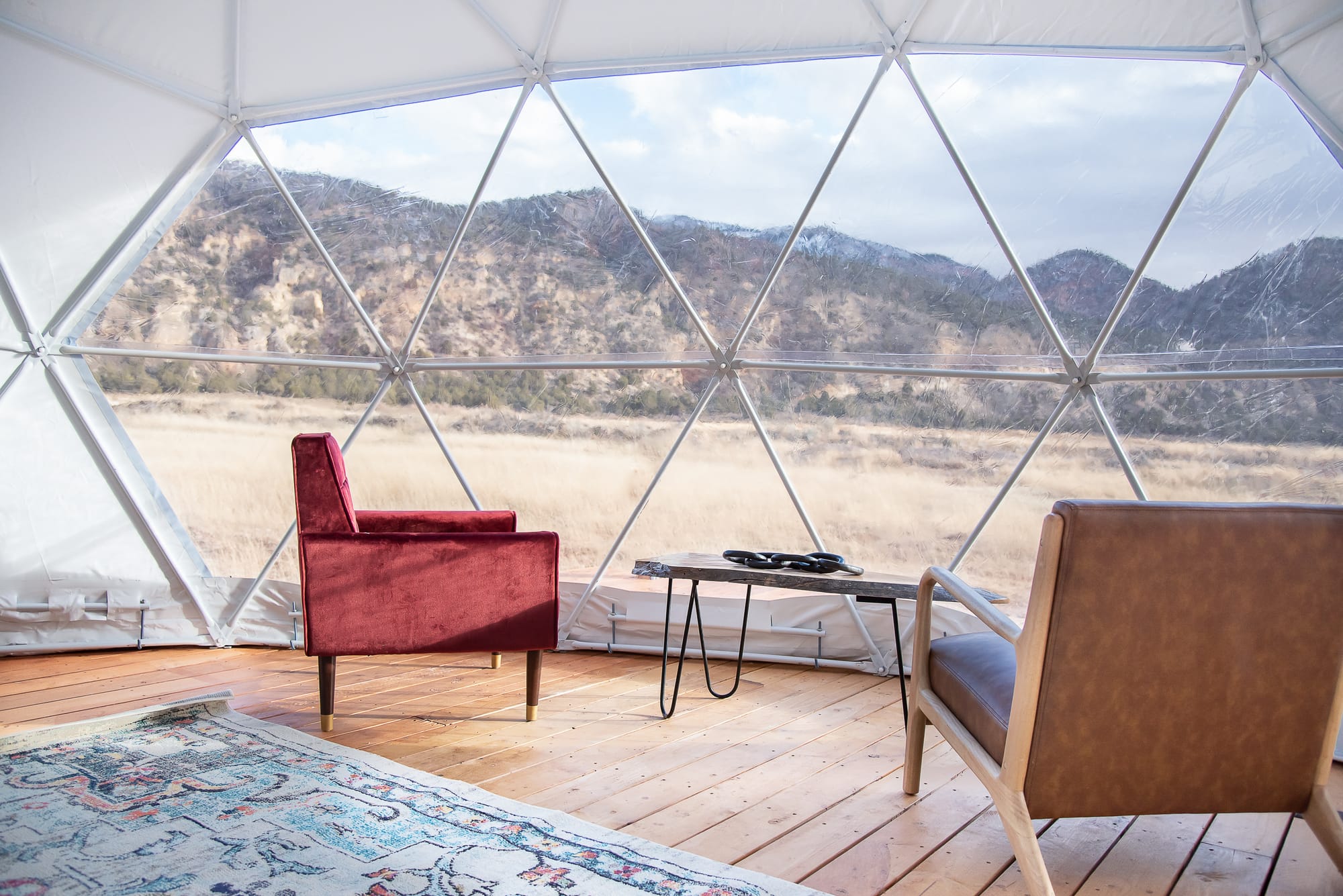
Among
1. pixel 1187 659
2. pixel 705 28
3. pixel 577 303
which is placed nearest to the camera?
pixel 1187 659

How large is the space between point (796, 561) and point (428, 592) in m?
1.72

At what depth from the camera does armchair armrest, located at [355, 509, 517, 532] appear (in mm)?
5398

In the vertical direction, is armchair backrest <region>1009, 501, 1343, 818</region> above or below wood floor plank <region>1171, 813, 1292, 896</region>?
above

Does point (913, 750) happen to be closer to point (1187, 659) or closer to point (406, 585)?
point (1187, 659)

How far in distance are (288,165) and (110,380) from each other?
5.79 feet

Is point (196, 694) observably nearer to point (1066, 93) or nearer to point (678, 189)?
point (678, 189)

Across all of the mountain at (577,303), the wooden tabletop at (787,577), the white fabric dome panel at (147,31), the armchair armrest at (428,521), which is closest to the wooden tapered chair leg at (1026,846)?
the wooden tabletop at (787,577)

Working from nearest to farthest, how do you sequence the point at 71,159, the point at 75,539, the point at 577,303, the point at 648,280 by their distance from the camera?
1. the point at 71,159
2. the point at 75,539
3. the point at 648,280
4. the point at 577,303

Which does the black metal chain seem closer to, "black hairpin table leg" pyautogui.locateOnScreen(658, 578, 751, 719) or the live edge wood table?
the live edge wood table

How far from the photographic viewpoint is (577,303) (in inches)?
242

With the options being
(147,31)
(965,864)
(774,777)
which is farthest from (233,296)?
(965,864)

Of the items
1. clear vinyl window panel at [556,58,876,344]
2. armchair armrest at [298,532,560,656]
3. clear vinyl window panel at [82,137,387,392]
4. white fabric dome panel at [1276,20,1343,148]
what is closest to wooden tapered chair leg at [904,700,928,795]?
armchair armrest at [298,532,560,656]

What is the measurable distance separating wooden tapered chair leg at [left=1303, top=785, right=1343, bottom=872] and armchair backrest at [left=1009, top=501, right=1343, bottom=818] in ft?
0.13

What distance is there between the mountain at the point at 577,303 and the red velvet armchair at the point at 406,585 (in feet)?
5.87
